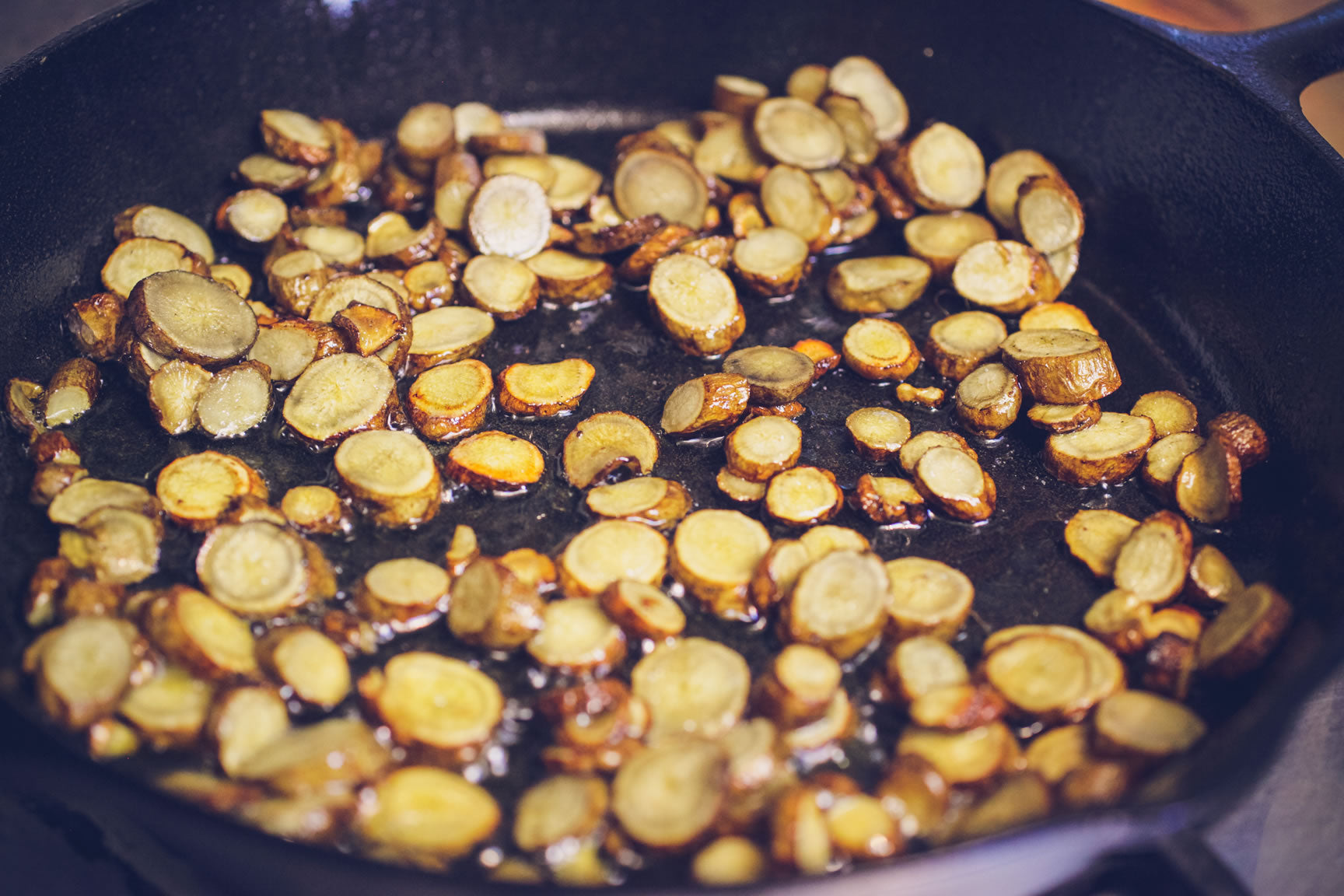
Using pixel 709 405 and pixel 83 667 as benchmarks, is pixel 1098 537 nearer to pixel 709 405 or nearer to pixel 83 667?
pixel 709 405

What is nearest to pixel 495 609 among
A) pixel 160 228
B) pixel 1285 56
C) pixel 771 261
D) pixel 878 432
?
pixel 878 432

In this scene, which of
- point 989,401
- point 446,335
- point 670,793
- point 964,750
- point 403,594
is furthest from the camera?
point 446,335

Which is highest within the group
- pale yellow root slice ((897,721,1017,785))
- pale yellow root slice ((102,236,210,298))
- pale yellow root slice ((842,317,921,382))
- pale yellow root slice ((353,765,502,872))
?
pale yellow root slice ((102,236,210,298))

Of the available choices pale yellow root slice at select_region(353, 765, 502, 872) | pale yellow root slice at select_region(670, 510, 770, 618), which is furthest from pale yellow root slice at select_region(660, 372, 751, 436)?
pale yellow root slice at select_region(353, 765, 502, 872)

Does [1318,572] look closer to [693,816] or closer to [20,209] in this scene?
[693,816]

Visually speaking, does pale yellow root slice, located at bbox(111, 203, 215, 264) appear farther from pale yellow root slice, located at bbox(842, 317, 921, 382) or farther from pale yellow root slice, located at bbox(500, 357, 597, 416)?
pale yellow root slice, located at bbox(842, 317, 921, 382)

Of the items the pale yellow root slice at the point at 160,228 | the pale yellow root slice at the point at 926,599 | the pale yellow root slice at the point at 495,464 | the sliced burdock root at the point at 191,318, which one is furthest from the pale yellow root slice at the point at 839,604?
the pale yellow root slice at the point at 160,228
